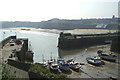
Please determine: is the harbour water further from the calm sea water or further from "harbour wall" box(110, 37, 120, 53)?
"harbour wall" box(110, 37, 120, 53)

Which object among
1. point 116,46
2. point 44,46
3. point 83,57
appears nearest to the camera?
point 83,57

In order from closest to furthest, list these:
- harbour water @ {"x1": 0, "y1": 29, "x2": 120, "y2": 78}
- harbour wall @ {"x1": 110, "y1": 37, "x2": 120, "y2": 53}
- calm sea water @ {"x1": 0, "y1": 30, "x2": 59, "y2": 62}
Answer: harbour water @ {"x1": 0, "y1": 29, "x2": 120, "y2": 78}
calm sea water @ {"x1": 0, "y1": 30, "x2": 59, "y2": 62}
harbour wall @ {"x1": 110, "y1": 37, "x2": 120, "y2": 53}

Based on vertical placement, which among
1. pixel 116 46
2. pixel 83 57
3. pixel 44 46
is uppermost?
pixel 116 46

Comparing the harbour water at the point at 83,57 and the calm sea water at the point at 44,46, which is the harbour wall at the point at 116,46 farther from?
the calm sea water at the point at 44,46

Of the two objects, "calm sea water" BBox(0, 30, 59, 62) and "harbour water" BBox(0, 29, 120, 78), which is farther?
"calm sea water" BBox(0, 30, 59, 62)

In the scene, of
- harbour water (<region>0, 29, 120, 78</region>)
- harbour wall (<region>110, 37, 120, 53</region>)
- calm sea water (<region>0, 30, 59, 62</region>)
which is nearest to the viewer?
harbour water (<region>0, 29, 120, 78</region>)

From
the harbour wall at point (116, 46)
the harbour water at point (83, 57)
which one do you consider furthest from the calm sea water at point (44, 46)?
the harbour wall at point (116, 46)

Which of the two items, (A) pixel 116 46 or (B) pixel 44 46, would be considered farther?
(B) pixel 44 46

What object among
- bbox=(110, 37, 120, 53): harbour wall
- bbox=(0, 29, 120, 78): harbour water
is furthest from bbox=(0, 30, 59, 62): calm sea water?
bbox=(110, 37, 120, 53): harbour wall

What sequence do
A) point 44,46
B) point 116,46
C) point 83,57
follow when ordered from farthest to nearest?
point 44,46 → point 116,46 → point 83,57

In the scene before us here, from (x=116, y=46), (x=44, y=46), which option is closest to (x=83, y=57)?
(x=116, y=46)

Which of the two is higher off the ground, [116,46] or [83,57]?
[116,46]

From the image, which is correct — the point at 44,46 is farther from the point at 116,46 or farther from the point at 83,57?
the point at 116,46

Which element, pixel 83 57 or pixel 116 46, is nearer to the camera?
pixel 83 57
